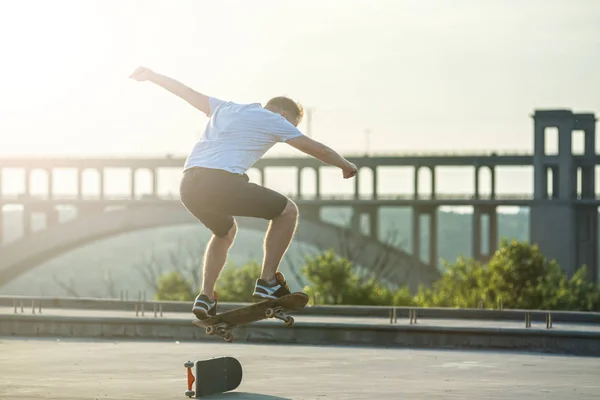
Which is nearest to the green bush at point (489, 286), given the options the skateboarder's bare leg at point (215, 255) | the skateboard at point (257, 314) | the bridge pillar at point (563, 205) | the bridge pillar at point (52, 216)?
the bridge pillar at point (563, 205)

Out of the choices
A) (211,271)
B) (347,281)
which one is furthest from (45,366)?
(347,281)

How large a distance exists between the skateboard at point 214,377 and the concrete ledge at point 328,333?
398 inches

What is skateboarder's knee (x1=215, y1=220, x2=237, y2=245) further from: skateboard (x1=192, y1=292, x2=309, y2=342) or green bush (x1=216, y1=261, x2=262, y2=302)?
green bush (x1=216, y1=261, x2=262, y2=302)

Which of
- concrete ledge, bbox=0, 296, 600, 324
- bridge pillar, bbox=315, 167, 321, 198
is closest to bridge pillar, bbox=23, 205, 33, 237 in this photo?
bridge pillar, bbox=315, 167, 321, 198

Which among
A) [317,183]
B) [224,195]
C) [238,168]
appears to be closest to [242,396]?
[224,195]

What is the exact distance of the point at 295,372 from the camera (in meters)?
17.3

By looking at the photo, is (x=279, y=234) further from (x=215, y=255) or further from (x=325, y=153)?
(x=325, y=153)

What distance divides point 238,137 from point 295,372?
6.70m

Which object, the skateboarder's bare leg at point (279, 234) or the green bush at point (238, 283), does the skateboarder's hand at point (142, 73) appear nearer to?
the skateboarder's bare leg at point (279, 234)

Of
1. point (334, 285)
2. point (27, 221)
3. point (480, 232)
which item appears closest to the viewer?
point (334, 285)

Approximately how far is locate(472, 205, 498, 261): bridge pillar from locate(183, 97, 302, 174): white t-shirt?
52712 mm

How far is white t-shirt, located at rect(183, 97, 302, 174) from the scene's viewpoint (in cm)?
1118

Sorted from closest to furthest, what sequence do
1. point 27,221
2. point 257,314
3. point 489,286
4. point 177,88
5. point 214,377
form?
point 177,88 < point 257,314 < point 214,377 < point 489,286 < point 27,221

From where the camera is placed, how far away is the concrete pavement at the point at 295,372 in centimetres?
1420
